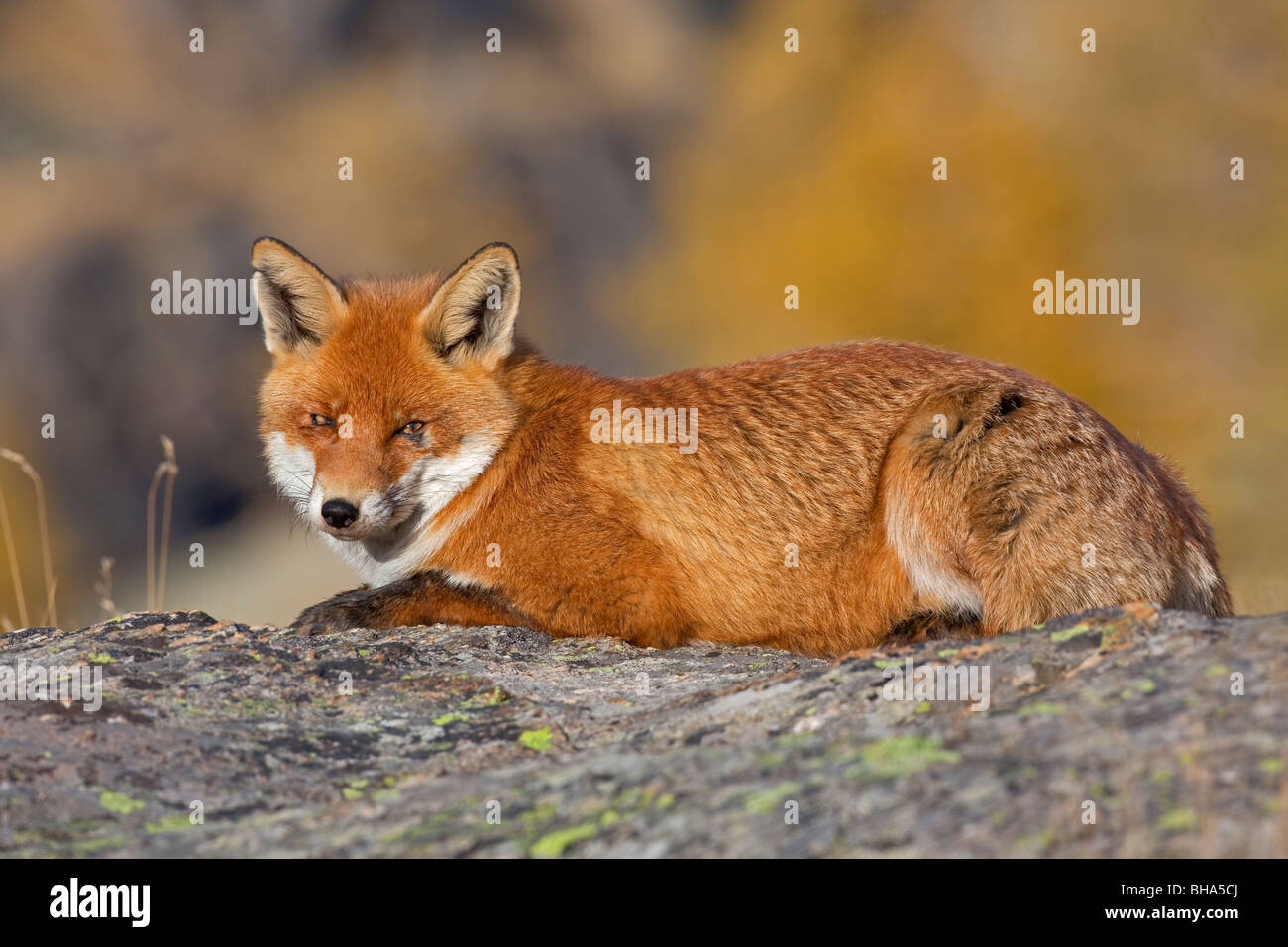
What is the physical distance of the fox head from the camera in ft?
24.1

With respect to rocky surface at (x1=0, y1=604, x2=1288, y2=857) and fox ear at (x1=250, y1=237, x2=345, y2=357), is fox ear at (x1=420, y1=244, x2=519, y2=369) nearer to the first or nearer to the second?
fox ear at (x1=250, y1=237, x2=345, y2=357)

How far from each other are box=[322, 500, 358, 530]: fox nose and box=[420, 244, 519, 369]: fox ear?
1.31m

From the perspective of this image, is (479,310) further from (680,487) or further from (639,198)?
(639,198)

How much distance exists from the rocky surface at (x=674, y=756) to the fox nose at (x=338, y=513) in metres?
1.08

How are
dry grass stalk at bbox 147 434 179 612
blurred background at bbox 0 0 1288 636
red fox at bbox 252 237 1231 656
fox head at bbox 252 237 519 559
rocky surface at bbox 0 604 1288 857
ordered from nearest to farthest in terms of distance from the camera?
rocky surface at bbox 0 604 1288 857, red fox at bbox 252 237 1231 656, fox head at bbox 252 237 519 559, dry grass stalk at bbox 147 434 179 612, blurred background at bbox 0 0 1288 636

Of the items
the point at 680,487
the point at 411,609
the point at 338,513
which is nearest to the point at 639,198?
the point at 680,487

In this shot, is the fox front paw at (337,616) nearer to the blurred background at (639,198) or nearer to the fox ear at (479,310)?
the fox ear at (479,310)

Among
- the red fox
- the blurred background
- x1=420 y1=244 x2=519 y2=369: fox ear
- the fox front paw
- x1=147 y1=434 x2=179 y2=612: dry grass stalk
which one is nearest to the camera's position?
the red fox

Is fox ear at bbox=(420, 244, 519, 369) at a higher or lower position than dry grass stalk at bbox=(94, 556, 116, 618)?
higher

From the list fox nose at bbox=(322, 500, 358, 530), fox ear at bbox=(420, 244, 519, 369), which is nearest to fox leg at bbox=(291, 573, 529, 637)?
fox nose at bbox=(322, 500, 358, 530)

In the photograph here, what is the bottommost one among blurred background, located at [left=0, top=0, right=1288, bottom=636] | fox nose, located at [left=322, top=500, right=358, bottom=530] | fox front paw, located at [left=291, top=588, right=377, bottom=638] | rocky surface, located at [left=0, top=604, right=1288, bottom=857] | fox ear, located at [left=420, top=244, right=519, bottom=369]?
rocky surface, located at [left=0, top=604, right=1288, bottom=857]

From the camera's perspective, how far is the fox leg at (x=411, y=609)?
285 inches

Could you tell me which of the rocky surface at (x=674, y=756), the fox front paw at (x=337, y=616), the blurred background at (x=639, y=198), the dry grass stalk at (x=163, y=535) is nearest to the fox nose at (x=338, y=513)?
the fox front paw at (x=337, y=616)
